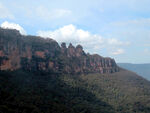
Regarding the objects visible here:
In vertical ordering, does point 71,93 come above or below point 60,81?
below

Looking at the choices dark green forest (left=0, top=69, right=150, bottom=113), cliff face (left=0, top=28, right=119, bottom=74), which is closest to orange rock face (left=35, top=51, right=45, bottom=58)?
cliff face (left=0, top=28, right=119, bottom=74)

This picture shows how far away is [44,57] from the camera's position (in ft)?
241

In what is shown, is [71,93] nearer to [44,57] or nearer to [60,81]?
[60,81]

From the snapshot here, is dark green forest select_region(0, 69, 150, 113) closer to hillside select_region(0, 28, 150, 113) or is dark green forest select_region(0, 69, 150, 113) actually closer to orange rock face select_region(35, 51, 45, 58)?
hillside select_region(0, 28, 150, 113)

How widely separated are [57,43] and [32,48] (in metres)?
15.5

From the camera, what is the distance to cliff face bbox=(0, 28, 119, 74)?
205 feet

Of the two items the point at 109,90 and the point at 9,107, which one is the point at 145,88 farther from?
the point at 9,107

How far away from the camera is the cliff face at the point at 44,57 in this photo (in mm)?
62631

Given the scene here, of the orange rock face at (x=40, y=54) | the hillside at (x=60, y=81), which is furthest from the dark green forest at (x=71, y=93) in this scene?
the orange rock face at (x=40, y=54)

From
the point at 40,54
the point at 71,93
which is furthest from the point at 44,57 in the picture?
the point at 71,93

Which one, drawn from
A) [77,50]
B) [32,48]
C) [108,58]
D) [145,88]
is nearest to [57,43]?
[77,50]

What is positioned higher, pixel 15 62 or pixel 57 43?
pixel 57 43

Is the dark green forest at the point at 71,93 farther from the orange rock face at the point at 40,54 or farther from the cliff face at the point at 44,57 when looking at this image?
the orange rock face at the point at 40,54

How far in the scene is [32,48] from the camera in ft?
232
